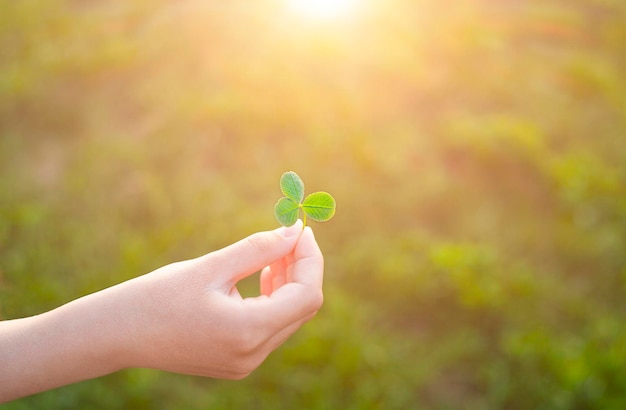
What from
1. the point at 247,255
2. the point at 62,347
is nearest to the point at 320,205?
the point at 247,255

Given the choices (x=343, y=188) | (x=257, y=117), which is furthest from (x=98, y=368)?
(x=257, y=117)

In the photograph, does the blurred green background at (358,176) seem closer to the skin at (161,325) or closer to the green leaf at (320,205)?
the skin at (161,325)

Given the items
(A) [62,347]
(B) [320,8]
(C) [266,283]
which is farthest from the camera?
(B) [320,8]

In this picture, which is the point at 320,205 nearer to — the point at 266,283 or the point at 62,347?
the point at 266,283

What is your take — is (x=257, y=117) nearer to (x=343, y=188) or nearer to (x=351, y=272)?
(x=343, y=188)

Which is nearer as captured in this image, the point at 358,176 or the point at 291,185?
the point at 291,185

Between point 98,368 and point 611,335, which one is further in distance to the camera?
point 611,335
